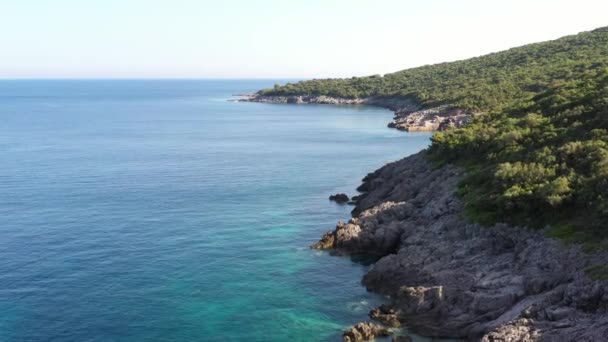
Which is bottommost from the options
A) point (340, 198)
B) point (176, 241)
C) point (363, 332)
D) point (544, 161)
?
point (363, 332)

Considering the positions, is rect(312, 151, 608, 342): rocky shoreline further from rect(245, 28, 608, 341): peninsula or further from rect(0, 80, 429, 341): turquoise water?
rect(0, 80, 429, 341): turquoise water

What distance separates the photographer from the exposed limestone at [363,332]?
1490 inches

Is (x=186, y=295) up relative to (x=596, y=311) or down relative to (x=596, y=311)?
down

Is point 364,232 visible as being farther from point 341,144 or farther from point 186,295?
point 341,144

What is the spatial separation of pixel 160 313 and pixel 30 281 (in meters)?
13.5

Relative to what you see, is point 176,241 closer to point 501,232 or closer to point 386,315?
point 386,315

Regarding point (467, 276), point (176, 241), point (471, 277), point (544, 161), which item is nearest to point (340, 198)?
point (176, 241)

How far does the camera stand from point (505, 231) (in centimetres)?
4547

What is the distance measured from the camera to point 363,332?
3816cm

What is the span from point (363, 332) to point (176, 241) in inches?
1065

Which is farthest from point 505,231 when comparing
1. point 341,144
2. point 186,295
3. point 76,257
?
point 341,144

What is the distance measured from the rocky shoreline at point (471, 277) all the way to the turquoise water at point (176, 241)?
11.1 feet

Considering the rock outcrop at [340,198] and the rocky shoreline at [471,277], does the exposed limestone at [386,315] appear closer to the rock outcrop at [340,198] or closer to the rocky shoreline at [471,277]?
the rocky shoreline at [471,277]

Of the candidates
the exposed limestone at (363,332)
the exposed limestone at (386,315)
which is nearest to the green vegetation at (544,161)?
the exposed limestone at (386,315)
